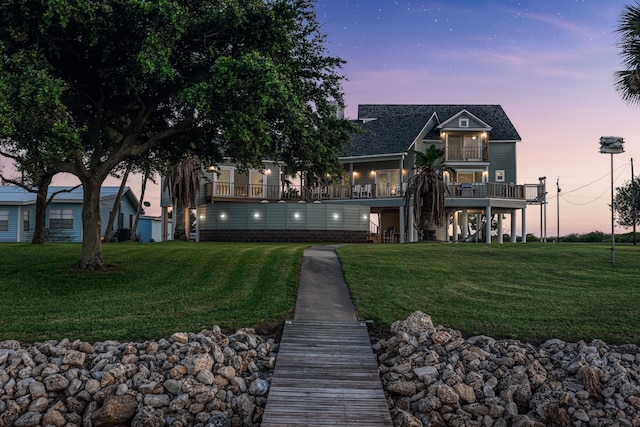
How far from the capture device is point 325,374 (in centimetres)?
711

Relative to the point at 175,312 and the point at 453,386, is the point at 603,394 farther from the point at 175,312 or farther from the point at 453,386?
the point at 175,312

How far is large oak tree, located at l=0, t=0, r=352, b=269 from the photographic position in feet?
36.8

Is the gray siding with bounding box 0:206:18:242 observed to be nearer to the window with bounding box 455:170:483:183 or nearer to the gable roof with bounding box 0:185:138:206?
the gable roof with bounding box 0:185:138:206

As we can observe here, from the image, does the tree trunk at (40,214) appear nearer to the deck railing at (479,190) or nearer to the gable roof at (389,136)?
the gable roof at (389,136)

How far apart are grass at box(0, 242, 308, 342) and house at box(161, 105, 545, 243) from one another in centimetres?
1087

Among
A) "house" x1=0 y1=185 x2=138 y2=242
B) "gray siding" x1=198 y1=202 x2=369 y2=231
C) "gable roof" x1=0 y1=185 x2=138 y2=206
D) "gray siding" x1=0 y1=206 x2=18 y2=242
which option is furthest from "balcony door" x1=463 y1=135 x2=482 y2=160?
"gray siding" x1=0 y1=206 x2=18 y2=242

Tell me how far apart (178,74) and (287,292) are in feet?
19.6

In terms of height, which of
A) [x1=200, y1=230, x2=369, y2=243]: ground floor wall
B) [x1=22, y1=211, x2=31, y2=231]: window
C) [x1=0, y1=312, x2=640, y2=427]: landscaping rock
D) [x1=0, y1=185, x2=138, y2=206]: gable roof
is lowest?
[x1=0, y1=312, x2=640, y2=427]: landscaping rock

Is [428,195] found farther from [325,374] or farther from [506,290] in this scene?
[325,374]

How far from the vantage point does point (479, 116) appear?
36781mm

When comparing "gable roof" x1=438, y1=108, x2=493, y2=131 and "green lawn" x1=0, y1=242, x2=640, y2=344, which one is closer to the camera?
"green lawn" x1=0, y1=242, x2=640, y2=344

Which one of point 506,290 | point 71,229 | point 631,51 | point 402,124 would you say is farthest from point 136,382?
point 71,229

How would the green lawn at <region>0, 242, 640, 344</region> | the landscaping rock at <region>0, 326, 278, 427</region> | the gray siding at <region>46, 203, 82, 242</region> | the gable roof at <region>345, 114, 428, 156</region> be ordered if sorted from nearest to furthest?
the landscaping rock at <region>0, 326, 278, 427</region>
the green lawn at <region>0, 242, 640, 344</region>
the gable roof at <region>345, 114, 428, 156</region>
the gray siding at <region>46, 203, 82, 242</region>

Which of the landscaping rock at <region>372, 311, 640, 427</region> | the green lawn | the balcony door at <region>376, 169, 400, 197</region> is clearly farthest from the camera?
the balcony door at <region>376, 169, 400, 197</region>
